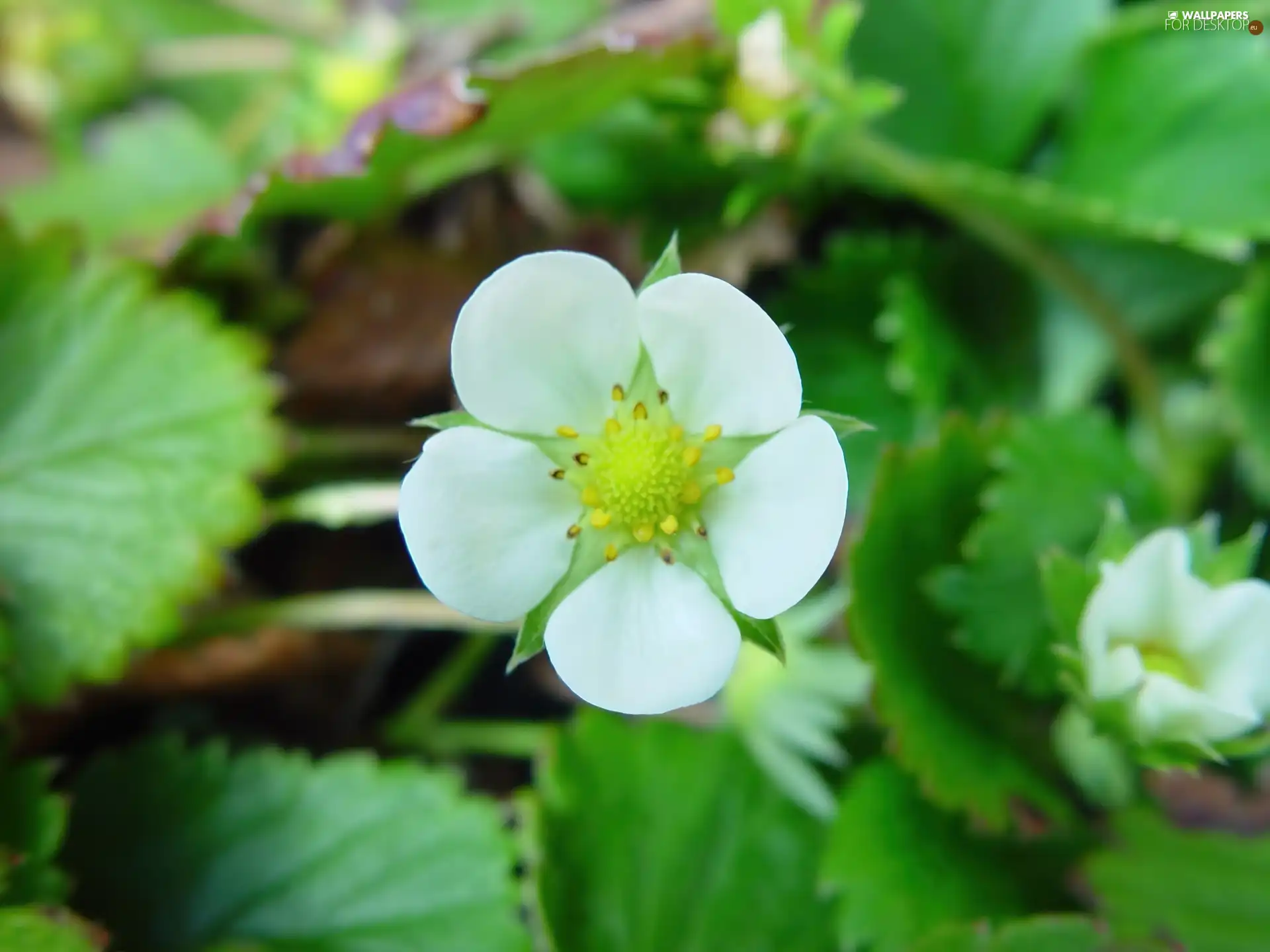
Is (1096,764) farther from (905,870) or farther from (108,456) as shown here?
(108,456)

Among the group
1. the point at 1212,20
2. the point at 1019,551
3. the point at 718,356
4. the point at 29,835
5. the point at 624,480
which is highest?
the point at 1212,20

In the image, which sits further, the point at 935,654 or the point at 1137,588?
the point at 935,654

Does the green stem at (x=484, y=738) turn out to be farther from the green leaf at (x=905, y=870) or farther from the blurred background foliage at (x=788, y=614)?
the green leaf at (x=905, y=870)

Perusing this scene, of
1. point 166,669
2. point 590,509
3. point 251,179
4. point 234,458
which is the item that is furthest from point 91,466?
point 590,509

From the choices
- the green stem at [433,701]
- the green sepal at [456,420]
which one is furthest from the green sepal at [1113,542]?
the green stem at [433,701]

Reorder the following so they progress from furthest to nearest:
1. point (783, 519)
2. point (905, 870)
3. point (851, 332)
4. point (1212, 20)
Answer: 1. point (851, 332)
2. point (1212, 20)
3. point (905, 870)
4. point (783, 519)

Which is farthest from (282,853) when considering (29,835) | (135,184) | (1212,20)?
(1212,20)

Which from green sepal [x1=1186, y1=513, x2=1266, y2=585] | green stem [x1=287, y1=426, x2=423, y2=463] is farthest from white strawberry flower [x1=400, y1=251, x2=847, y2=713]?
green stem [x1=287, y1=426, x2=423, y2=463]
